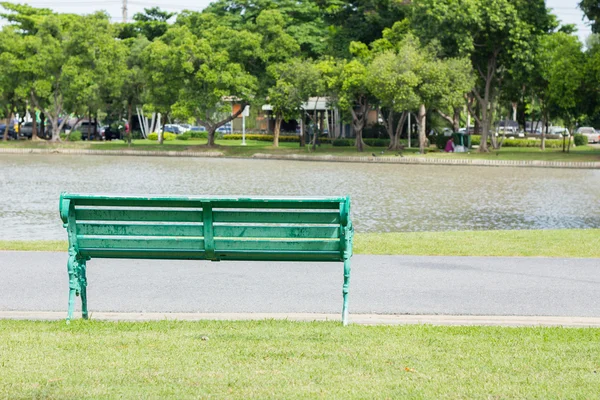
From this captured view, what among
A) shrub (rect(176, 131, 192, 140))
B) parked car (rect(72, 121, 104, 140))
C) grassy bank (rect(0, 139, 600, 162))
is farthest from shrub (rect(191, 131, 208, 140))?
grassy bank (rect(0, 139, 600, 162))

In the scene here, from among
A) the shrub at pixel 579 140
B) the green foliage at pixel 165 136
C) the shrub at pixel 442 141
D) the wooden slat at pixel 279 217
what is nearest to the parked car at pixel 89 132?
the green foliage at pixel 165 136

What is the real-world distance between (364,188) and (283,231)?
73.9ft

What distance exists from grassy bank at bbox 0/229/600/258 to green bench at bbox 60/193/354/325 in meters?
4.65

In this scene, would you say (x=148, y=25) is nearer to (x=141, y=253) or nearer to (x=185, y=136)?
(x=185, y=136)

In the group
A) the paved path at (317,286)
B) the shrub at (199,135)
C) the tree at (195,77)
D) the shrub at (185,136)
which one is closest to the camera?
the paved path at (317,286)

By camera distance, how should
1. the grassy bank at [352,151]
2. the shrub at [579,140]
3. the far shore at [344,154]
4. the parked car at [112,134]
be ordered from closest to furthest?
the far shore at [344,154], the grassy bank at [352,151], the shrub at [579,140], the parked car at [112,134]

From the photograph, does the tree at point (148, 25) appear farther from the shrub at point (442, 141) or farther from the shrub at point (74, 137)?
the shrub at point (442, 141)

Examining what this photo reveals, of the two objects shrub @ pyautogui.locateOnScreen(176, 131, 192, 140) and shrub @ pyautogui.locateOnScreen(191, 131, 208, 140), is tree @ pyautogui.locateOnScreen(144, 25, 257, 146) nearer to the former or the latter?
shrub @ pyautogui.locateOnScreen(191, 131, 208, 140)

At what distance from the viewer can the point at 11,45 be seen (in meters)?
63.4

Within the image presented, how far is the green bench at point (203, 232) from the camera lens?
771 cm

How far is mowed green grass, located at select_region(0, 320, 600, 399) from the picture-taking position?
Result: 17.3ft

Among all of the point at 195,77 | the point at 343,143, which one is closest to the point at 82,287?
the point at 195,77

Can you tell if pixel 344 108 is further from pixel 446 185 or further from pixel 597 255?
pixel 597 255

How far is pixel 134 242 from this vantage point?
25.8 feet
